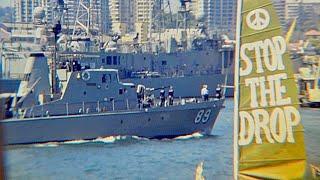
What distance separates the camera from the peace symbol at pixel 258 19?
1.54m

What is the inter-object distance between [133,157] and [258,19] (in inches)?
157

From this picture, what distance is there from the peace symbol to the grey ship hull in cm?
442

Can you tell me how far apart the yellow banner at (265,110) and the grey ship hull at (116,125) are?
172 inches

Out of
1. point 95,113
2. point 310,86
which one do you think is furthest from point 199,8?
point 95,113

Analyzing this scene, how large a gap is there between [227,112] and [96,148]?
1.82 m

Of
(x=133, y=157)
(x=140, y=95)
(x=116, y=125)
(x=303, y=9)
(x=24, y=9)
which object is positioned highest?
(x=24, y=9)

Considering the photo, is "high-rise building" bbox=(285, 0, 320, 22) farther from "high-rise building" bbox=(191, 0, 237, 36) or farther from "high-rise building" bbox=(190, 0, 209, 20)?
"high-rise building" bbox=(190, 0, 209, 20)

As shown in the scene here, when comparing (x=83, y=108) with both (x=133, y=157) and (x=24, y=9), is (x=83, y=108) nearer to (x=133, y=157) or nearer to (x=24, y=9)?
(x=133, y=157)

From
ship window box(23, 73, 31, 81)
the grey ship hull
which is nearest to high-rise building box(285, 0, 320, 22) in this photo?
the grey ship hull

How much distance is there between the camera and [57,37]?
715 cm

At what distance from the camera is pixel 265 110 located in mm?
1603

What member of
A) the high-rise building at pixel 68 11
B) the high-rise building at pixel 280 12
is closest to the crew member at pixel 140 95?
the high-rise building at pixel 68 11

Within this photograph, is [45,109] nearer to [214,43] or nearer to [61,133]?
[61,133]

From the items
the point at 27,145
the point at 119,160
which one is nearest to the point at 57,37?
the point at 27,145
